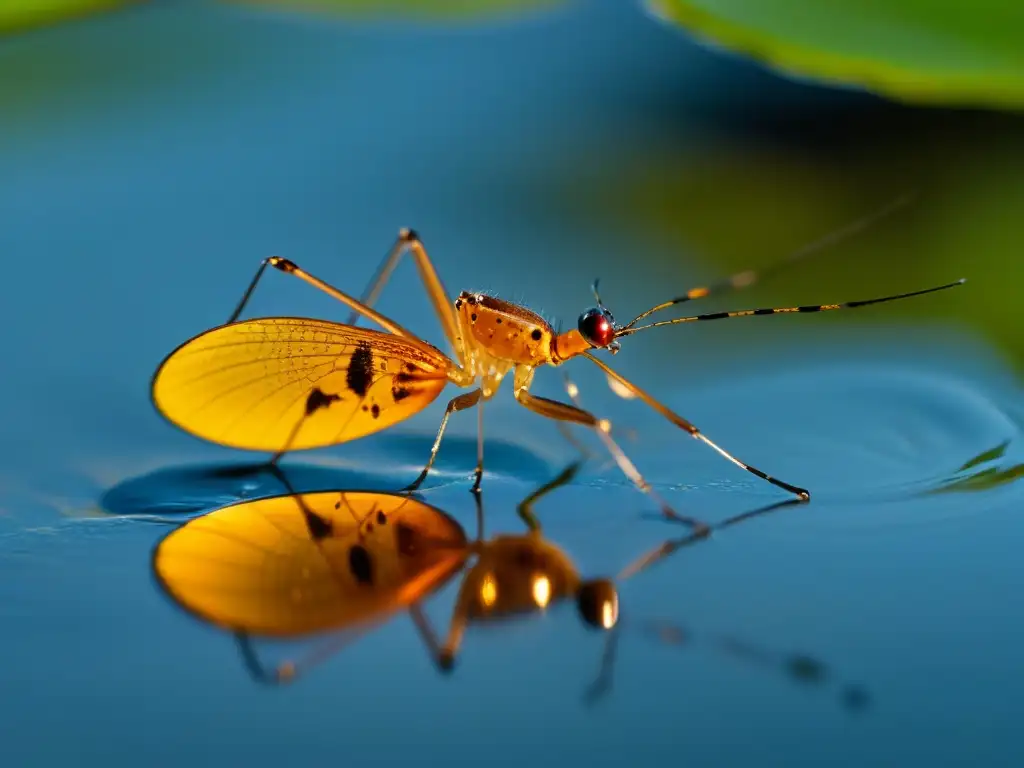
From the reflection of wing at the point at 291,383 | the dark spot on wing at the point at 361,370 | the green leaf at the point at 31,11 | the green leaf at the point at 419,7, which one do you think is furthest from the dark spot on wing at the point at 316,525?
the green leaf at the point at 419,7

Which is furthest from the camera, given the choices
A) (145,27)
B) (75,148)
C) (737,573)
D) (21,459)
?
(145,27)

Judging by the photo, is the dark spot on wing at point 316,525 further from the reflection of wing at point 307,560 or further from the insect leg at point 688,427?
the insect leg at point 688,427

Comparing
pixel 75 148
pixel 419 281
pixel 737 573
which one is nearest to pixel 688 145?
pixel 419 281

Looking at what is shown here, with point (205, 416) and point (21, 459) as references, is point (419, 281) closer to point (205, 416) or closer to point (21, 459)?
point (205, 416)

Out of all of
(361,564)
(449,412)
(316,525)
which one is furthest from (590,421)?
(361,564)

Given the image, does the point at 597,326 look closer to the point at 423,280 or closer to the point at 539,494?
the point at 423,280

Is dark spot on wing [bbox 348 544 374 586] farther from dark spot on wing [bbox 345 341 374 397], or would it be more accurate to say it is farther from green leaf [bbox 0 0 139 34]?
green leaf [bbox 0 0 139 34]

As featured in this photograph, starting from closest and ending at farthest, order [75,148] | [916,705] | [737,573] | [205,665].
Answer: [916,705]
[205,665]
[737,573]
[75,148]
